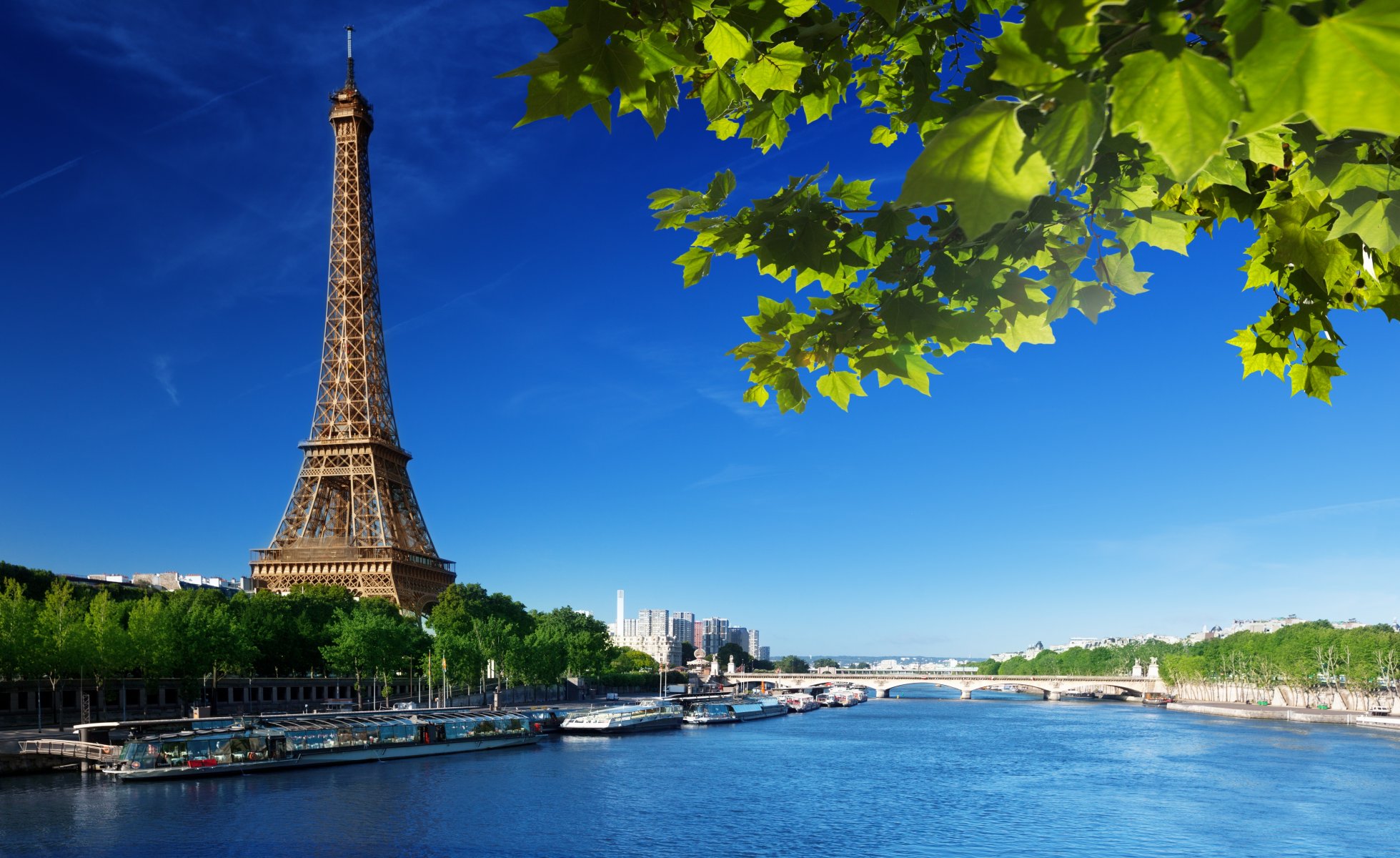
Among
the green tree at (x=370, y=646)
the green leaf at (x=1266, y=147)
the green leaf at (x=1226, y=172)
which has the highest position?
the green leaf at (x=1226, y=172)

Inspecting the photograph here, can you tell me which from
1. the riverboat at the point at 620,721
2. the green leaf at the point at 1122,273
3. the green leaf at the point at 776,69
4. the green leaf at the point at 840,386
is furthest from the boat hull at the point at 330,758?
the green leaf at the point at 1122,273

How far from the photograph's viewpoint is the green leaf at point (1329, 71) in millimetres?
1316

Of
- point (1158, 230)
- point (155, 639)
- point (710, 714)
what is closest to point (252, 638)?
point (155, 639)

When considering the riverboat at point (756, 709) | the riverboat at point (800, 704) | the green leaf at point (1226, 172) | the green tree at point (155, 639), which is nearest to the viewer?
the green leaf at point (1226, 172)

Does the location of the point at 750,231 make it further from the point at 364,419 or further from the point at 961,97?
the point at 364,419

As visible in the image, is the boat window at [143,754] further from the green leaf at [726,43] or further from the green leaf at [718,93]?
the green leaf at [726,43]

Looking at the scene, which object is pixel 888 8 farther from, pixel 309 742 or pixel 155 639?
pixel 155 639

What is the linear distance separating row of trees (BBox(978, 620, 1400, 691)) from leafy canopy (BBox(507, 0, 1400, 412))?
375ft

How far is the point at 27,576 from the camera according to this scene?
68688 millimetres

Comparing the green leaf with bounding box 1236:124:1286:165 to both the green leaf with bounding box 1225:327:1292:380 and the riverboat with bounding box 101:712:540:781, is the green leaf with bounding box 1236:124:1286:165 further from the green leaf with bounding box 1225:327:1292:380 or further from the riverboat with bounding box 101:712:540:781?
the riverboat with bounding box 101:712:540:781

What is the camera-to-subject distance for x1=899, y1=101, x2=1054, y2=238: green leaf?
1637mm

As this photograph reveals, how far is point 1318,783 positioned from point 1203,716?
62.1 meters

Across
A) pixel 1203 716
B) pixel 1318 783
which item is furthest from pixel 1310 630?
pixel 1318 783

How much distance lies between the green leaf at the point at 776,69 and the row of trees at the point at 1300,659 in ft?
380
